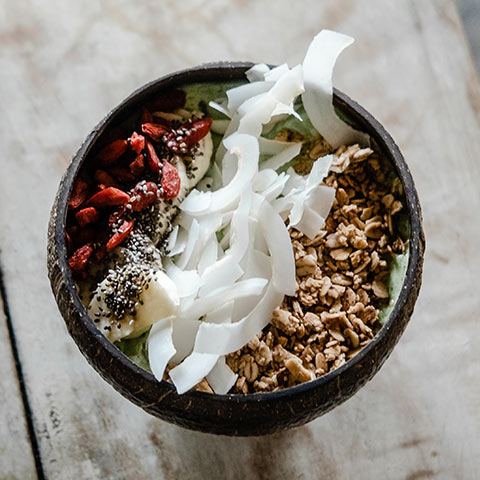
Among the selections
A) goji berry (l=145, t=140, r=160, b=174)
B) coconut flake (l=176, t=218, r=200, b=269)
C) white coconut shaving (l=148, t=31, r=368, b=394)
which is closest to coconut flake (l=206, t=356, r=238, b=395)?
white coconut shaving (l=148, t=31, r=368, b=394)

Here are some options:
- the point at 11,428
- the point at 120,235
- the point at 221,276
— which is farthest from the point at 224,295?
the point at 11,428

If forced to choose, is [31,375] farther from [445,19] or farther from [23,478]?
[445,19]

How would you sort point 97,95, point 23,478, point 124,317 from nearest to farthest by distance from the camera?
point 124,317, point 23,478, point 97,95

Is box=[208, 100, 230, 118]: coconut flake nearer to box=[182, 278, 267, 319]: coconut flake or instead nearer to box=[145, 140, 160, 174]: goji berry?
box=[145, 140, 160, 174]: goji berry

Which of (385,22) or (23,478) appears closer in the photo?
(23,478)

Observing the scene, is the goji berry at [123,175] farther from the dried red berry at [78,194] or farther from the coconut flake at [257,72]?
the coconut flake at [257,72]

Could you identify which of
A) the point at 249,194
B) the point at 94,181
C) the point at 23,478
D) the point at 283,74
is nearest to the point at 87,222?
the point at 94,181

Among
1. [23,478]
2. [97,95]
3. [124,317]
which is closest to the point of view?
[124,317]
